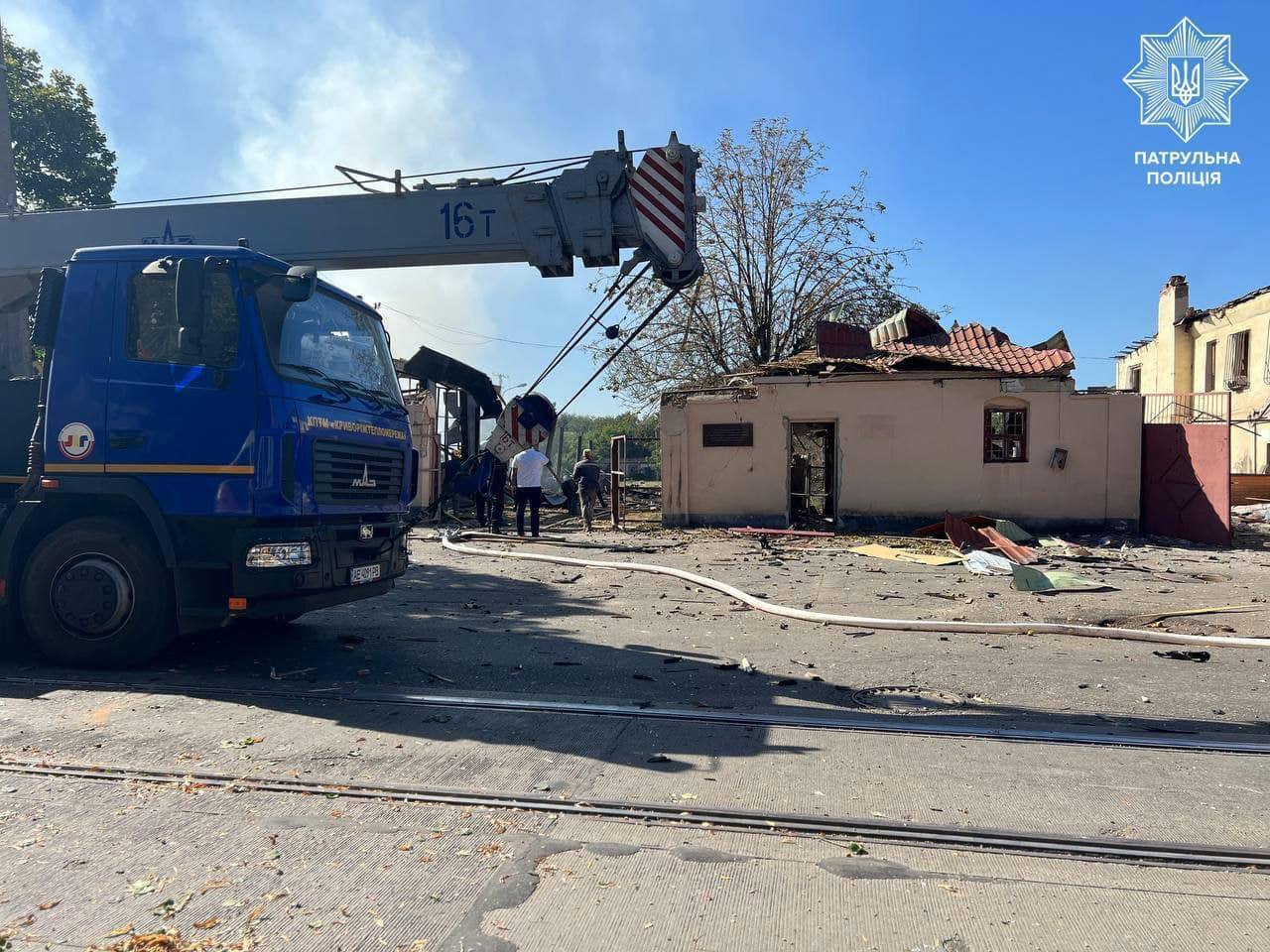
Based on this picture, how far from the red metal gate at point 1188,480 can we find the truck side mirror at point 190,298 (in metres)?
16.9

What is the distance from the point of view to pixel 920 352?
723 inches

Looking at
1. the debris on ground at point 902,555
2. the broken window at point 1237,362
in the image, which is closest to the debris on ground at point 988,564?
the debris on ground at point 902,555

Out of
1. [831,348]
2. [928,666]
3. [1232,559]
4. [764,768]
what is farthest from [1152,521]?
[764,768]

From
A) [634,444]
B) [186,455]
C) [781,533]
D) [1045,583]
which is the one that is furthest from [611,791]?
[634,444]

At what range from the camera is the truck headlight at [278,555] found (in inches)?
220

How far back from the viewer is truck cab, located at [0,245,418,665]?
563 cm

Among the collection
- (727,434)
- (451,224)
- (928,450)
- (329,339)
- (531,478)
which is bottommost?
(531,478)

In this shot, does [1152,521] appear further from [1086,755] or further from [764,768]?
[764,768]

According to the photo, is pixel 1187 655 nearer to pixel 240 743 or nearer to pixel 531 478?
pixel 240 743

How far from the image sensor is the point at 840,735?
15.8ft

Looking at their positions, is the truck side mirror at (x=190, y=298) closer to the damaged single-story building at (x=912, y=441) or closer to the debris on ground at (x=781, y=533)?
the debris on ground at (x=781, y=533)

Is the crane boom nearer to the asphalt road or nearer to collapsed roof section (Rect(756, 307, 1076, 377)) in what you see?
the asphalt road

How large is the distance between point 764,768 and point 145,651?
4444 millimetres

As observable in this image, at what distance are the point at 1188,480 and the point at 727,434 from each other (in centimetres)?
915
